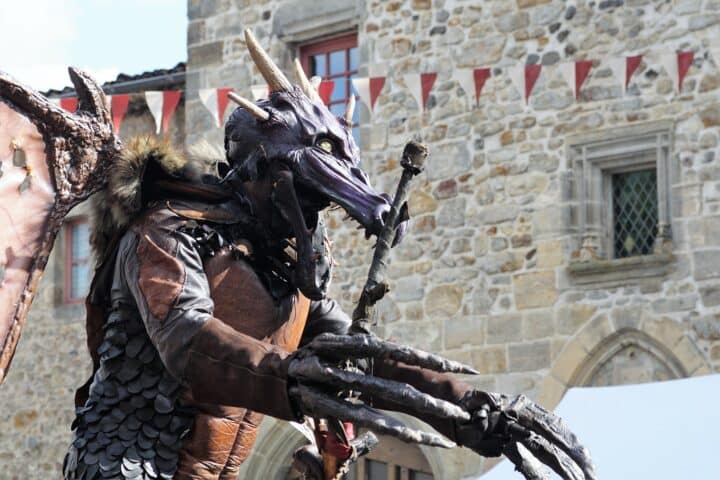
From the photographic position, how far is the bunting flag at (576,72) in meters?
13.0

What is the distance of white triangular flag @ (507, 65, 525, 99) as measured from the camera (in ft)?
43.8

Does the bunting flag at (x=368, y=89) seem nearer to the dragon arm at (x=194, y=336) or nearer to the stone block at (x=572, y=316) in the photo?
the stone block at (x=572, y=316)

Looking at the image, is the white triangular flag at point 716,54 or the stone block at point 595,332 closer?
the white triangular flag at point 716,54

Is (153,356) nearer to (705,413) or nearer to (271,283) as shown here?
(271,283)

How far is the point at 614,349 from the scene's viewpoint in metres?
13.2

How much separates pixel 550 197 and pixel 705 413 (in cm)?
455

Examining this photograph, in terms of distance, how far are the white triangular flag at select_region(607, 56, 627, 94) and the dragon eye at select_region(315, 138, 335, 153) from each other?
9.24m

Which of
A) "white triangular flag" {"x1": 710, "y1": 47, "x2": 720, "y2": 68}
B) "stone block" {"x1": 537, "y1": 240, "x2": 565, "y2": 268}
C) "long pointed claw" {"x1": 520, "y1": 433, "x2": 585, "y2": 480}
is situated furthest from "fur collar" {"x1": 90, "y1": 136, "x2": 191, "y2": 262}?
"stone block" {"x1": 537, "y1": 240, "x2": 565, "y2": 268}

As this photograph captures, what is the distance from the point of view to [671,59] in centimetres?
1266

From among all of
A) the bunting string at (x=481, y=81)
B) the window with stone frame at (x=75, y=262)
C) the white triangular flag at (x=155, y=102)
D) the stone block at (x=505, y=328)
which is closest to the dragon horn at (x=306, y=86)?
the bunting string at (x=481, y=81)

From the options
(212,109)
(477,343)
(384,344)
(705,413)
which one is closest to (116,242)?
(384,344)

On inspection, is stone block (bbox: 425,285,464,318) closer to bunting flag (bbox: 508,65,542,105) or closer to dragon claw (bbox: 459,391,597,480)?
bunting flag (bbox: 508,65,542,105)

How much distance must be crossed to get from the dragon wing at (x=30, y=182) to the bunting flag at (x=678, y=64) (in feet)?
30.2

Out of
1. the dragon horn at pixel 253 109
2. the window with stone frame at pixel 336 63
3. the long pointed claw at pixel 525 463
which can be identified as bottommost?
the long pointed claw at pixel 525 463
